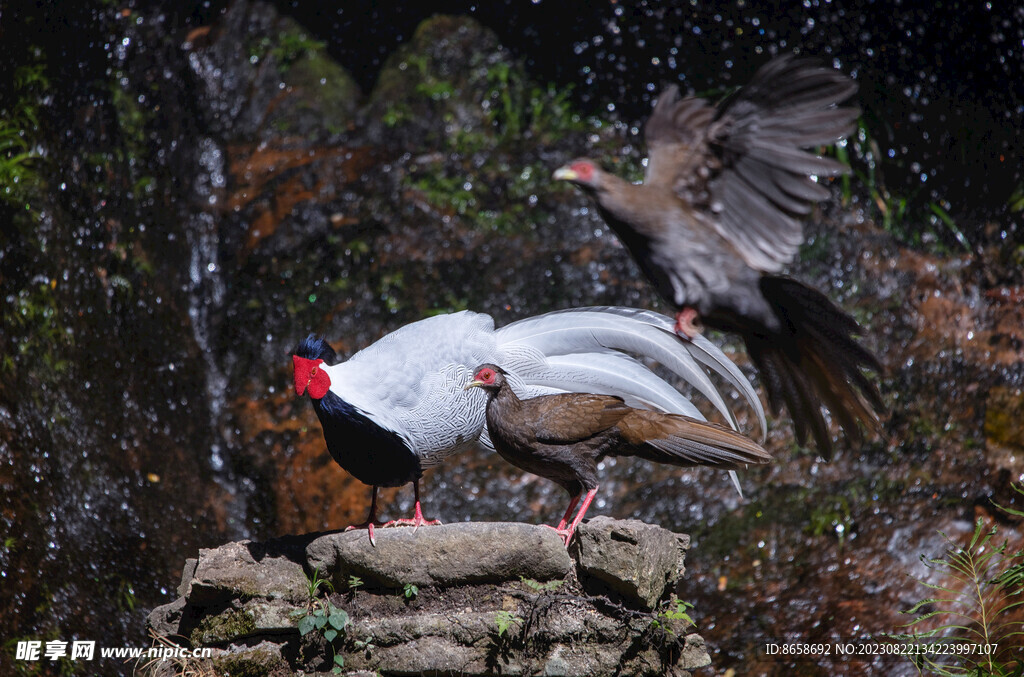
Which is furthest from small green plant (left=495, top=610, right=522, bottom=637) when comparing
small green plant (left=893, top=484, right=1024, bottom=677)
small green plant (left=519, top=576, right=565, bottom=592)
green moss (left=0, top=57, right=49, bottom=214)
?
green moss (left=0, top=57, right=49, bottom=214)

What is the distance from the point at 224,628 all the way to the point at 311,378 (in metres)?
1.07

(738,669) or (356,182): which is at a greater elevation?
(356,182)

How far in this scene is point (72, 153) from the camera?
5598 mm

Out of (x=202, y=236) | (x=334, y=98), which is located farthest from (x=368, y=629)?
(x=334, y=98)

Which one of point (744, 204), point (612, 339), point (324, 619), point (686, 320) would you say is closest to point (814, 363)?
point (686, 320)

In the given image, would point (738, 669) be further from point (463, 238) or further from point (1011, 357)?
point (463, 238)

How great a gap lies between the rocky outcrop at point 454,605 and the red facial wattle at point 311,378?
2.04ft

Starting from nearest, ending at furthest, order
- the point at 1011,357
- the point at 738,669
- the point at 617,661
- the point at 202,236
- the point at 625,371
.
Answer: the point at 617,661 < the point at 625,371 < the point at 738,669 < the point at 1011,357 < the point at 202,236

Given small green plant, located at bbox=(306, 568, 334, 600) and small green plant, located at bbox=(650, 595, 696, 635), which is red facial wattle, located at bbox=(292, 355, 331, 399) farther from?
small green plant, located at bbox=(650, 595, 696, 635)

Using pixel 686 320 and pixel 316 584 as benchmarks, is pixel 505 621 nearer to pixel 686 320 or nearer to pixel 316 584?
pixel 316 584

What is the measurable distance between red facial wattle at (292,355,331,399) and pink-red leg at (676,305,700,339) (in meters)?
1.35

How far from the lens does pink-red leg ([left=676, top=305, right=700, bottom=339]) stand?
103 inches

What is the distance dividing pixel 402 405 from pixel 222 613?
1105 millimetres

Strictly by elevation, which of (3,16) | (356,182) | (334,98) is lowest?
(356,182)
